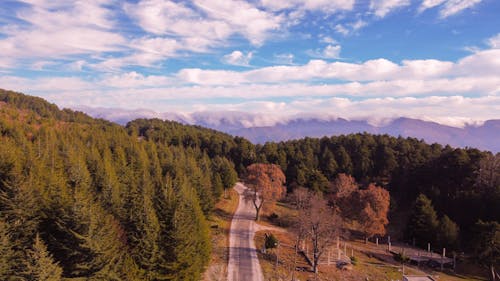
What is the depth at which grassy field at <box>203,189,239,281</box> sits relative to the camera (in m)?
36.0

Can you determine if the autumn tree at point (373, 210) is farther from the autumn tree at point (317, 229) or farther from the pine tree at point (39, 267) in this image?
the pine tree at point (39, 267)

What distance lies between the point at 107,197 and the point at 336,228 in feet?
97.2

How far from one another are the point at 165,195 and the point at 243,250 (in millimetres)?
17118

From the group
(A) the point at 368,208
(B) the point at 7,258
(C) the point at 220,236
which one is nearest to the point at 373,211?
(A) the point at 368,208

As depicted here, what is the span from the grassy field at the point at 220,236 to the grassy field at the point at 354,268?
16.9 ft

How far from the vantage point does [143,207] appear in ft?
99.0

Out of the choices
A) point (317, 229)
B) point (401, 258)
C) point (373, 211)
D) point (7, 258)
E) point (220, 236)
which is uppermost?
point (373, 211)

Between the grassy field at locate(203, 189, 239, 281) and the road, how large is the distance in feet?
2.45

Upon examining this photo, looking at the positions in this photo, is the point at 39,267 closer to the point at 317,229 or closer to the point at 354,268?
the point at 317,229

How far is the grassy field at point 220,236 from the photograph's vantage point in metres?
36.0

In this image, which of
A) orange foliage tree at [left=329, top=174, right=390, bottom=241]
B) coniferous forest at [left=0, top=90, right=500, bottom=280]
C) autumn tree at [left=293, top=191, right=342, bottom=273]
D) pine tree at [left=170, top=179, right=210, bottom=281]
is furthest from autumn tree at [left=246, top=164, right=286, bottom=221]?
pine tree at [left=170, top=179, right=210, bottom=281]

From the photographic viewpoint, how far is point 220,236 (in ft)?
158

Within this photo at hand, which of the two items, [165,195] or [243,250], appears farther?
[243,250]

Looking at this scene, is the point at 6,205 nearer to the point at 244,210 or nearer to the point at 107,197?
the point at 107,197
